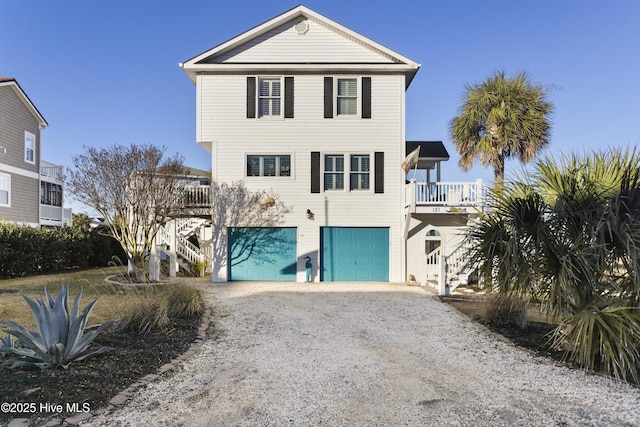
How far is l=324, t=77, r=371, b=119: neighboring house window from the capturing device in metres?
14.9

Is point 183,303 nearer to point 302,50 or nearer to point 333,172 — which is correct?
point 333,172

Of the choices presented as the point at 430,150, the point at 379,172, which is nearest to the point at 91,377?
the point at 379,172

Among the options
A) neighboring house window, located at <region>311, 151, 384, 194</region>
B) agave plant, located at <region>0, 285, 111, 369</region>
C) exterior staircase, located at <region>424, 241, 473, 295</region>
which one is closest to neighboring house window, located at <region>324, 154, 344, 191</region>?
neighboring house window, located at <region>311, 151, 384, 194</region>

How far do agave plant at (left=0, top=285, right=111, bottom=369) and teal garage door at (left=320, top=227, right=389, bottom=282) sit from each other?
10511 millimetres

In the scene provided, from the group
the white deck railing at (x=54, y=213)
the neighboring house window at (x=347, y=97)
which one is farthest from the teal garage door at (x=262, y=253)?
the white deck railing at (x=54, y=213)

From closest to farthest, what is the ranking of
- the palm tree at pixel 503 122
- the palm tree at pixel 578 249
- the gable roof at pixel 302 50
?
the palm tree at pixel 578 249 < the gable roof at pixel 302 50 < the palm tree at pixel 503 122

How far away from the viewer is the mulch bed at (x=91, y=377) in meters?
3.76

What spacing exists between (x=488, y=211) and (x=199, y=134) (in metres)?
11.7

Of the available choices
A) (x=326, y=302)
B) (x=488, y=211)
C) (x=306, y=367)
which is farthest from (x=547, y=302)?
(x=326, y=302)

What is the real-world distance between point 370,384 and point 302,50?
13590 mm

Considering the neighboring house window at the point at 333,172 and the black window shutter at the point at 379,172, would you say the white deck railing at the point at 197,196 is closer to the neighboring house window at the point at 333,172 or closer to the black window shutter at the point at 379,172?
the neighboring house window at the point at 333,172

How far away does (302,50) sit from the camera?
49.7 ft

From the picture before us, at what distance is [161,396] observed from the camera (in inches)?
165

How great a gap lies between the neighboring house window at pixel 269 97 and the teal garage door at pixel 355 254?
4.98m
